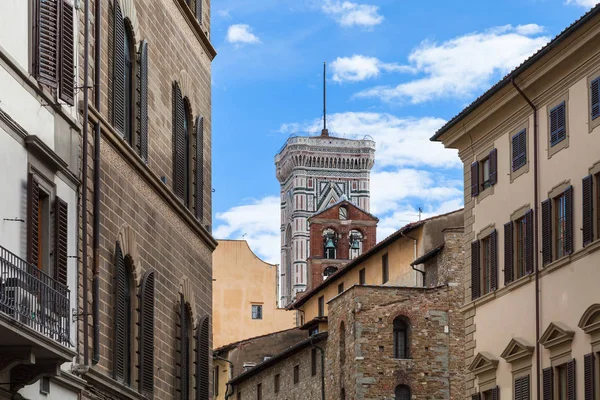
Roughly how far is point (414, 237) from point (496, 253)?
2338 cm

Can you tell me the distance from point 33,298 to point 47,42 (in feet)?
13.7

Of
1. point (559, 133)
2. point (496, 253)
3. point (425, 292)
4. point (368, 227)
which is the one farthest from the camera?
point (368, 227)

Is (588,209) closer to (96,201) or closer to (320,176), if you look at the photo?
(96,201)

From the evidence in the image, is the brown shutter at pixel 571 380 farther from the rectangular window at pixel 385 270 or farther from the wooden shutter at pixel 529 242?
the rectangular window at pixel 385 270

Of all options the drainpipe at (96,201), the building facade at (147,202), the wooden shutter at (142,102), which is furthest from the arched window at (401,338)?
the drainpipe at (96,201)

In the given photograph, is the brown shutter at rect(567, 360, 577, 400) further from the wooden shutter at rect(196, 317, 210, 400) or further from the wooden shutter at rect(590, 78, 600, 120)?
the wooden shutter at rect(196, 317, 210, 400)

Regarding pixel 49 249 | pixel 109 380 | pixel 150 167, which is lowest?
pixel 109 380

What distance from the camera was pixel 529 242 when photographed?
33.1m

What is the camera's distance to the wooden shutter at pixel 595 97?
98.0ft

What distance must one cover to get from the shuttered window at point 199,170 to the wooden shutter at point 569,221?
7499 millimetres

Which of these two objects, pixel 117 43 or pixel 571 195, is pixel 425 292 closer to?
pixel 571 195

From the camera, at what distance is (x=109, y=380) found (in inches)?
857

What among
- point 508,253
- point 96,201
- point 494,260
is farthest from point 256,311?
point 96,201

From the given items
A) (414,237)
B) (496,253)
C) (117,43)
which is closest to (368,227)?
(414,237)
